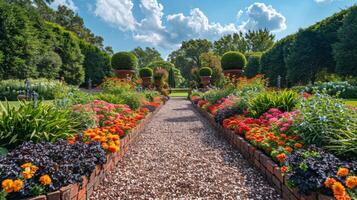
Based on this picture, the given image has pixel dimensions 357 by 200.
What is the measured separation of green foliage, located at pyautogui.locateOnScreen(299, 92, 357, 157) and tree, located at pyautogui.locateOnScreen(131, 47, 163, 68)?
52.8 m

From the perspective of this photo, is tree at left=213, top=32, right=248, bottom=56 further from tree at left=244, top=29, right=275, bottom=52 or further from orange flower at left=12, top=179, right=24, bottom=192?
orange flower at left=12, top=179, right=24, bottom=192

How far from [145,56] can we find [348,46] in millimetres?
46202

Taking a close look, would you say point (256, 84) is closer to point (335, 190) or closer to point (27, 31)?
point (335, 190)

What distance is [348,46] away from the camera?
13336mm

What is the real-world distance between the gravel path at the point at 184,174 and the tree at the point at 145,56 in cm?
5149

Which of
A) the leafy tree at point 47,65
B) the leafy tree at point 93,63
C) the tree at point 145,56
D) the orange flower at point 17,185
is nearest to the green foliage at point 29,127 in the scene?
the orange flower at point 17,185

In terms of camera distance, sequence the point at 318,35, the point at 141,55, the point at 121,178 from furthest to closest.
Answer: the point at 141,55
the point at 318,35
the point at 121,178

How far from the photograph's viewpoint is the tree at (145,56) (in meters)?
55.6

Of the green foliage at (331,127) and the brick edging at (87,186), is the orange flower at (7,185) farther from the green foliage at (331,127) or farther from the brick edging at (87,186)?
the green foliage at (331,127)

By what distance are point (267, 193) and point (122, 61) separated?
1365cm

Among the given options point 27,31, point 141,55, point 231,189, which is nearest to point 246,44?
point 141,55

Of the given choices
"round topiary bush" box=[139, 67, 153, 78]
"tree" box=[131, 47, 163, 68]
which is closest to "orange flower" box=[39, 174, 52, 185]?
"round topiary bush" box=[139, 67, 153, 78]

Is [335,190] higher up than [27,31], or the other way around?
[27,31]

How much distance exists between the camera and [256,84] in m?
8.22
